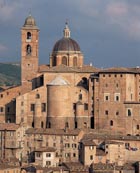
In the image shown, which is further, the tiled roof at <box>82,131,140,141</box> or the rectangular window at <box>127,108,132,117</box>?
the rectangular window at <box>127,108,132,117</box>

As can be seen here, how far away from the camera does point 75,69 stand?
9506 cm

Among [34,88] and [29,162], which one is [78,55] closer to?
[34,88]

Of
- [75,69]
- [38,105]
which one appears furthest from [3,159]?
[75,69]

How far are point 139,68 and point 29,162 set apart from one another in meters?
17.8

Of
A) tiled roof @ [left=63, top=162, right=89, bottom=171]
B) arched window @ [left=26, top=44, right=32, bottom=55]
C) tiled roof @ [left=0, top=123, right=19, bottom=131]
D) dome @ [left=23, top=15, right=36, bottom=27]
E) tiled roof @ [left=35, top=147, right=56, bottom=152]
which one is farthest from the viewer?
dome @ [left=23, top=15, right=36, bottom=27]

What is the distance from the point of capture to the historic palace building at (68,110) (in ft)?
278

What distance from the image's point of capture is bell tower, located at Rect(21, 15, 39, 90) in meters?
95.1

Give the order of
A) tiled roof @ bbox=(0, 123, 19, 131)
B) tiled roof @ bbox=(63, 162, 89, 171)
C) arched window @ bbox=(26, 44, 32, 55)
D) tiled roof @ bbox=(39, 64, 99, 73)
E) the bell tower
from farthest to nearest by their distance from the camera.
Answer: arched window @ bbox=(26, 44, 32, 55), the bell tower, tiled roof @ bbox=(39, 64, 99, 73), tiled roof @ bbox=(0, 123, 19, 131), tiled roof @ bbox=(63, 162, 89, 171)

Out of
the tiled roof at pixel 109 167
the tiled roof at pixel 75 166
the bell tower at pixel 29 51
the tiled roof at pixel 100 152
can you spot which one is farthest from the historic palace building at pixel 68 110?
the tiled roof at pixel 109 167

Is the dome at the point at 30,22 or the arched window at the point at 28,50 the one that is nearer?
the arched window at the point at 28,50

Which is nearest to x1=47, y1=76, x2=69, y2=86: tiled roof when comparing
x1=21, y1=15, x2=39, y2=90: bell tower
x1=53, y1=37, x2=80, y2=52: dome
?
x1=21, y1=15, x2=39, y2=90: bell tower

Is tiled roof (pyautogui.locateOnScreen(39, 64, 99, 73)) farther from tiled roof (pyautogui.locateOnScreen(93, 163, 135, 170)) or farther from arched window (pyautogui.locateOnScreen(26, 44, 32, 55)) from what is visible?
tiled roof (pyautogui.locateOnScreen(93, 163, 135, 170))

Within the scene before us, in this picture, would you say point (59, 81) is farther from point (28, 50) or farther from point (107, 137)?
point (107, 137)

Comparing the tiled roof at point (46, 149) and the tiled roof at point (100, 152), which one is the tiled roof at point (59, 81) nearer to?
the tiled roof at point (46, 149)
